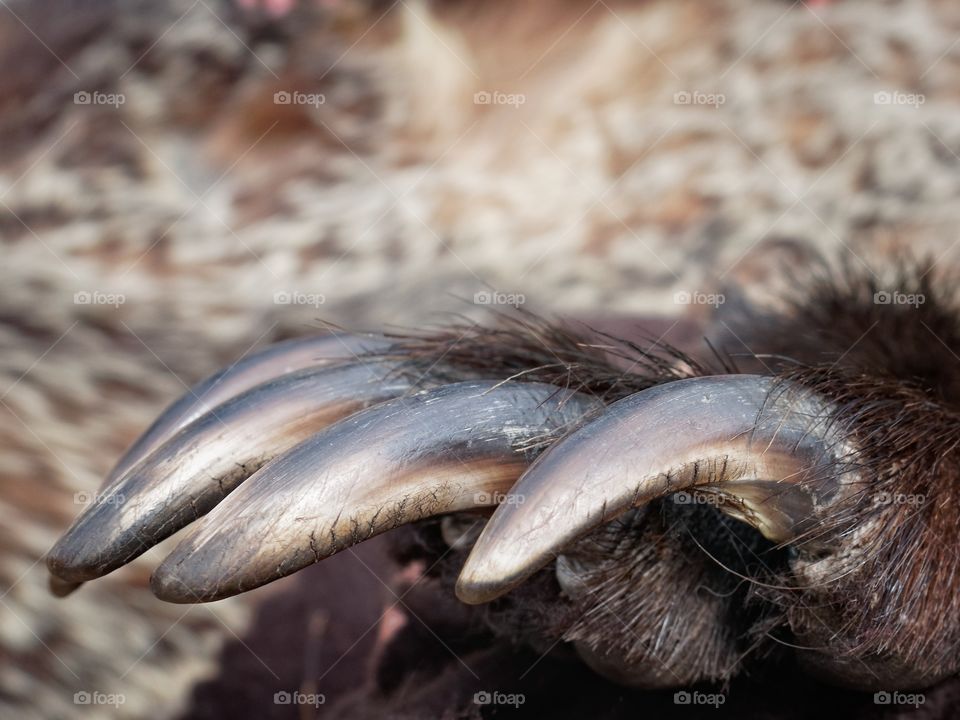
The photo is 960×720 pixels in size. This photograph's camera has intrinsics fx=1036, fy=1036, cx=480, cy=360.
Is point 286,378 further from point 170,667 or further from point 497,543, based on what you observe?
point 170,667

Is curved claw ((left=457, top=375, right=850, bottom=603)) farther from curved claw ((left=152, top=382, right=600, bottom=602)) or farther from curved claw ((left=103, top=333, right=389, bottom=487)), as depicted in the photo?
curved claw ((left=103, top=333, right=389, bottom=487))

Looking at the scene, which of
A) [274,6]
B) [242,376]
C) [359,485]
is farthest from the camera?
[274,6]

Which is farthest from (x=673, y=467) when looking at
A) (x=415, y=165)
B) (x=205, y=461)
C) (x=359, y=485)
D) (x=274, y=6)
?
(x=274, y=6)

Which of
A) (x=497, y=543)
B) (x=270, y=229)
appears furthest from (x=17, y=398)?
(x=497, y=543)

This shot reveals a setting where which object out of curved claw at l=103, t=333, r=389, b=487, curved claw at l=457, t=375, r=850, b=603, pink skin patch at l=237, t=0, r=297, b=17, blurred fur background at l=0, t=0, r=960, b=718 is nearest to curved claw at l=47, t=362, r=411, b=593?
curved claw at l=103, t=333, r=389, b=487

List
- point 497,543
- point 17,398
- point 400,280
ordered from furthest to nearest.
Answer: point 400,280, point 17,398, point 497,543

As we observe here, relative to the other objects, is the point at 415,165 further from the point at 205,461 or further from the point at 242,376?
the point at 205,461
